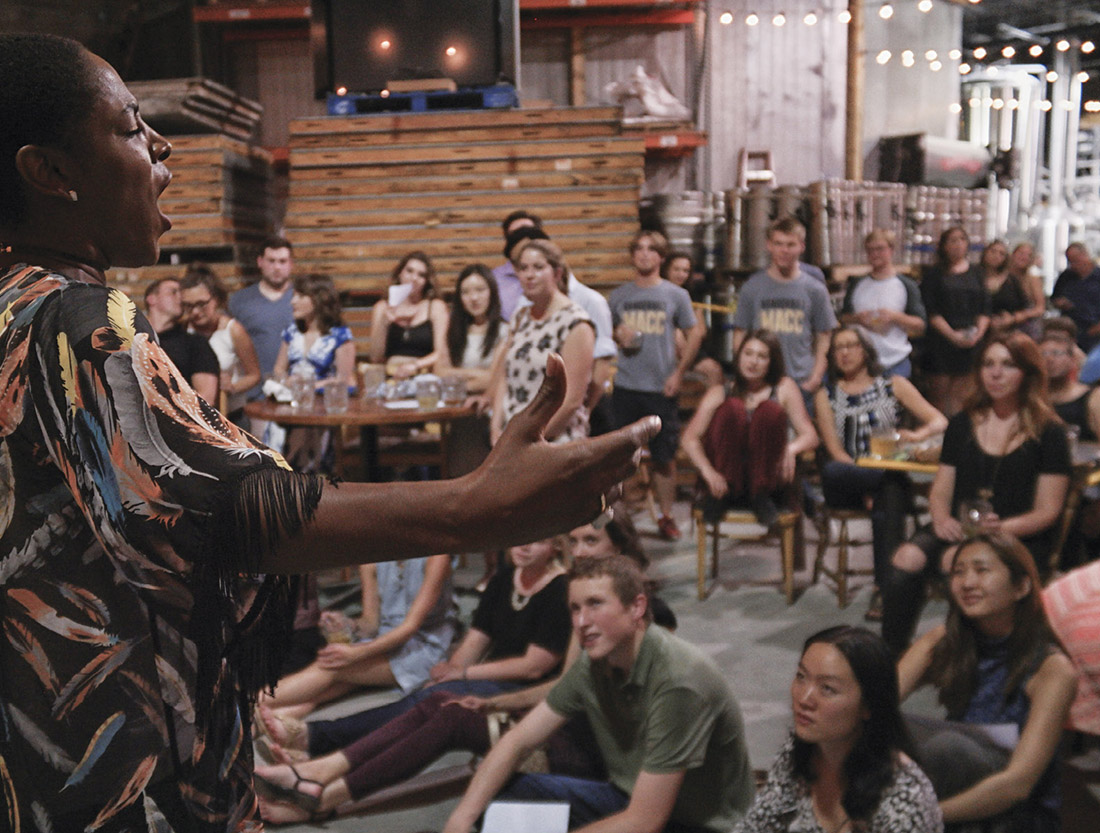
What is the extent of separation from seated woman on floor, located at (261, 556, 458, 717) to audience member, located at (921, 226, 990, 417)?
4.55 meters

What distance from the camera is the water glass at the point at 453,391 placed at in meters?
5.02

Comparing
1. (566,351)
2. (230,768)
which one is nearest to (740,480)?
(566,351)

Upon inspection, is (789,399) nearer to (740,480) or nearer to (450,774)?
(740,480)

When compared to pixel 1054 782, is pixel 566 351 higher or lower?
higher

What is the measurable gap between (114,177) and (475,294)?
468cm

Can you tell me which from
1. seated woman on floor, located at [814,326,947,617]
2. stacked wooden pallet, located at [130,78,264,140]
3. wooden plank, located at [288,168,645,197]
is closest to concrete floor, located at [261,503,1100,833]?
seated woman on floor, located at [814,326,947,617]

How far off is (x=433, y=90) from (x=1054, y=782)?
26.0ft

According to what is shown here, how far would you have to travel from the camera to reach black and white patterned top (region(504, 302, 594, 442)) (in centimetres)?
431

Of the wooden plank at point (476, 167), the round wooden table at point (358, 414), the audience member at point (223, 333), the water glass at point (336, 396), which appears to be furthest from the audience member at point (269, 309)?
the wooden plank at point (476, 167)

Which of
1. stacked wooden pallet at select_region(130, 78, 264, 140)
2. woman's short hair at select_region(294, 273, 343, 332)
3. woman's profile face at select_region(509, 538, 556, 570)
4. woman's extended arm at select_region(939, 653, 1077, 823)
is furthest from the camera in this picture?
stacked wooden pallet at select_region(130, 78, 264, 140)

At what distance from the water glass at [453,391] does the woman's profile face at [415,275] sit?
1.08 m

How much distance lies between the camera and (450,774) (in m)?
3.51

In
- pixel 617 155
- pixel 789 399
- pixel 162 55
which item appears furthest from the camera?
pixel 162 55

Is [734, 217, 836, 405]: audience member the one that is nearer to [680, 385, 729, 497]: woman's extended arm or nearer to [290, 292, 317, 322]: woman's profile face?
[680, 385, 729, 497]: woman's extended arm
